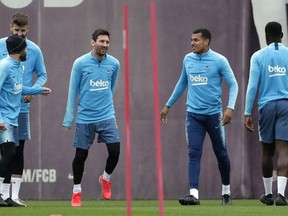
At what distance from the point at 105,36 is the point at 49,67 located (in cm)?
242

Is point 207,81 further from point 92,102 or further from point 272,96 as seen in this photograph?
point 92,102

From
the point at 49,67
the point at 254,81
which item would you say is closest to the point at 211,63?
the point at 254,81

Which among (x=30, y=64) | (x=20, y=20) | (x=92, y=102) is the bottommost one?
(x=92, y=102)

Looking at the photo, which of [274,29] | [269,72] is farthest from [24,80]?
[274,29]

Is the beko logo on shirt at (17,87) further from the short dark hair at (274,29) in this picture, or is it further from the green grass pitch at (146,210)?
the short dark hair at (274,29)

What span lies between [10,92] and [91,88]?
1.19 m

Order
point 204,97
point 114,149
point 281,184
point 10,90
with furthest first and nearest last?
point 114,149
point 204,97
point 281,184
point 10,90

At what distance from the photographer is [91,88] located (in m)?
14.3

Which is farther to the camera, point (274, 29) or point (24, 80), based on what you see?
point (24, 80)

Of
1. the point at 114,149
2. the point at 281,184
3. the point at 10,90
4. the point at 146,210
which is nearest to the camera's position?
the point at 146,210

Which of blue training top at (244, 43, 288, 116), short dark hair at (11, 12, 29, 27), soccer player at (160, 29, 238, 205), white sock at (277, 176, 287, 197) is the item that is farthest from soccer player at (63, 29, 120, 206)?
white sock at (277, 176, 287, 197)

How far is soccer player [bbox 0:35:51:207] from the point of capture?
43.9ft

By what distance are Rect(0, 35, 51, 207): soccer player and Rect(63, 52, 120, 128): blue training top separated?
2.47 ft

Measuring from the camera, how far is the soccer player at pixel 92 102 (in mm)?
14250
